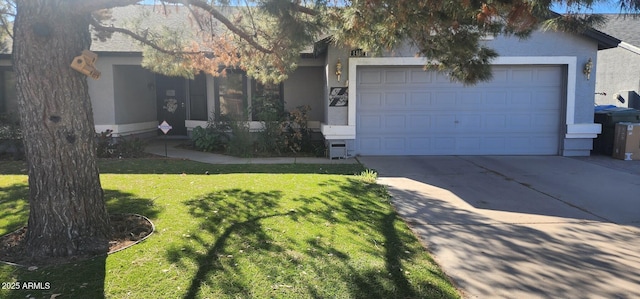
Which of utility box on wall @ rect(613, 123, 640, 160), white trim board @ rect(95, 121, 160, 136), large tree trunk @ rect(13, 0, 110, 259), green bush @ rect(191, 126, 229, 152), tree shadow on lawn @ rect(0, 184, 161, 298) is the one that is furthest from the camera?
white trim board @ rect(95, 121, 160, 136)

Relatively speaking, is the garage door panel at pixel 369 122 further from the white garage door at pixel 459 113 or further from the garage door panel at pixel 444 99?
the garage door panel at pixel 444 99

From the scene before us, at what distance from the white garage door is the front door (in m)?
7.64

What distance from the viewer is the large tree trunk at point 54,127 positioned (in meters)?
4.13

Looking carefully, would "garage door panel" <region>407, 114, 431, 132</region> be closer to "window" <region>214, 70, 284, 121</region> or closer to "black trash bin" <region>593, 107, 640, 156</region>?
"window" <region>214, 70, 284, 121</region>

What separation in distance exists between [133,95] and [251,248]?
11.0 m

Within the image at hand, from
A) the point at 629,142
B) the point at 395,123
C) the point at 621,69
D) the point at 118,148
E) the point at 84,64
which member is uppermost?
the point at 621,69

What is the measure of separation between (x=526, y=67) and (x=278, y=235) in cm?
919

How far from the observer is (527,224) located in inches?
218

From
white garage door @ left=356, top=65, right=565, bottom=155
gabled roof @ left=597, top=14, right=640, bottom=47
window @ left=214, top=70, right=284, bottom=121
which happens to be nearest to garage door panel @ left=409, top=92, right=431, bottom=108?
white garage door @ left=356, top=65, right=565, bottom=155

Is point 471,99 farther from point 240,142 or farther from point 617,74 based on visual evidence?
point 617,74

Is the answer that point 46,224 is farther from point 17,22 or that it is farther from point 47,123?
point 17,22

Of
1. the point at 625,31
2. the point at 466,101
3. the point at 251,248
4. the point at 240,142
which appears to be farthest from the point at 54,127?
the point at 625,31

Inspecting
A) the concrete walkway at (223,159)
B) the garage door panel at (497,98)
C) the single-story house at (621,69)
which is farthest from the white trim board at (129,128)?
the single-story house at (621,69)

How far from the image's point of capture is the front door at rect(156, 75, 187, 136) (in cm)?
1566
